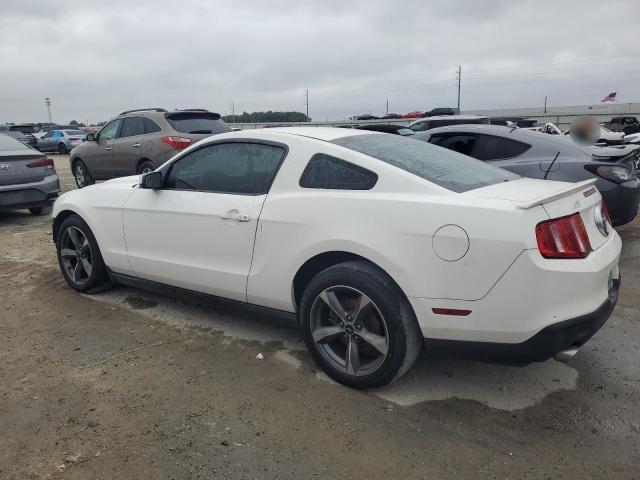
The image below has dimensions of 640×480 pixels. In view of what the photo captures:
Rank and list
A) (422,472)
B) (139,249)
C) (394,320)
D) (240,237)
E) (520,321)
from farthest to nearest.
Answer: (139,249)
(240,237)
(394,320)
(520,321)
(422,472)

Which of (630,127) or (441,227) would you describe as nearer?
(441,227)

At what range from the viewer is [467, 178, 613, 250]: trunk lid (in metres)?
2.59

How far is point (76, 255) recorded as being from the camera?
15.4 ft

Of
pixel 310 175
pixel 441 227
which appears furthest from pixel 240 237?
pixel 441 227

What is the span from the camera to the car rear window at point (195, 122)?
369 inches

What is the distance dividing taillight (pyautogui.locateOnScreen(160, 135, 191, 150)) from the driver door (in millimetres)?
5156

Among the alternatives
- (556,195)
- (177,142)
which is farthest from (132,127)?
(556,195)

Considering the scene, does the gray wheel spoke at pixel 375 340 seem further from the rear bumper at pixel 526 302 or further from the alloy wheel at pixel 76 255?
the alloy wheel at pixel 76 255

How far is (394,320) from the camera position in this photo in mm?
2719

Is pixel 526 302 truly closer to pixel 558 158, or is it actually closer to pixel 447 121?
pixel 558 158

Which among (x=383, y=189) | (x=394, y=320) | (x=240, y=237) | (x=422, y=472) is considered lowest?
(x=422, y=472)

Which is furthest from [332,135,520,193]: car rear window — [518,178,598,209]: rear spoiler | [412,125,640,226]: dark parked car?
[412,125,640,226]: dark parked car

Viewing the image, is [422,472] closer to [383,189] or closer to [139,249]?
[383,189]

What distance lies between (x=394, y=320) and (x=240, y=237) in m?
1.20
